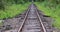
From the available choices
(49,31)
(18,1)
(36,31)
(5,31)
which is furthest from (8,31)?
(18,1)

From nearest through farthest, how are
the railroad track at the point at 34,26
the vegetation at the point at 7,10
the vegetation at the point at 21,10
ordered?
the railroad track at the point at 34,26
the vegetation at the point at 21,10
the vegetation at the point at 7,10

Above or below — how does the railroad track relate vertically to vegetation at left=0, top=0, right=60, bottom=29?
above

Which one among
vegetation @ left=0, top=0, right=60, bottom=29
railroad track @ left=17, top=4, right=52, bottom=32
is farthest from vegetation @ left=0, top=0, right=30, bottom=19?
railroad track @ left=17, top=4, right=52, bottom=32

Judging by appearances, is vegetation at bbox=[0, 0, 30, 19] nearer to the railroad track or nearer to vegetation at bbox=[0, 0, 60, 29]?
vegetation at bbox=[0, 0, 60, 29]

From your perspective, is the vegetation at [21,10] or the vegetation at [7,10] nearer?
the vegetation at [21,10]

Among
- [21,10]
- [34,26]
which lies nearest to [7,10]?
[21,10]

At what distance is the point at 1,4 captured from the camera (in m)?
22.5

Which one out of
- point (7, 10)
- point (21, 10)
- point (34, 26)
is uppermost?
point (34, 26)

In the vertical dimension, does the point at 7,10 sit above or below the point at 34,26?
below

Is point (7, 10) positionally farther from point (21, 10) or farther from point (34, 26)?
point (34, 26)

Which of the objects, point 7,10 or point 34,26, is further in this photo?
point 7,10

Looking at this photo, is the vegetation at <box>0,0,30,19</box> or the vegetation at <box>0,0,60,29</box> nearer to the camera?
the vegetation at <box>0,0,60,29</box>

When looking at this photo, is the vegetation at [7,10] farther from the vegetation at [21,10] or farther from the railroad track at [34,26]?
the railroad track at [34,26]

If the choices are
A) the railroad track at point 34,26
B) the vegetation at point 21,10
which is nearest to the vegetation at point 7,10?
the vegetation at point 21,10
